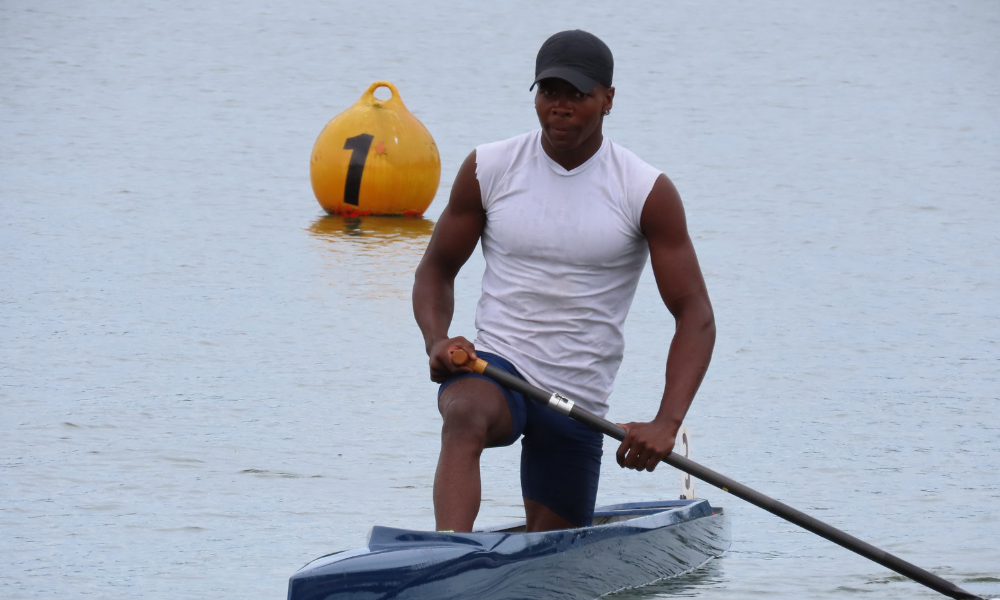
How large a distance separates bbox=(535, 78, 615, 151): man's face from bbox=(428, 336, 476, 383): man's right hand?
644 mm

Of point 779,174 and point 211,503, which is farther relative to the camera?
point 779,174

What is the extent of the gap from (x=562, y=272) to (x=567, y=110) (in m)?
0.48

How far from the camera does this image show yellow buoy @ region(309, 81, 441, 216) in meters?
12.6

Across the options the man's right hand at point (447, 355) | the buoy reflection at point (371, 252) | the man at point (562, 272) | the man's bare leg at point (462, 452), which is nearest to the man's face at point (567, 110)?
the man at point (562, 272)

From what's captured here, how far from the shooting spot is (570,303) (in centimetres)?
459

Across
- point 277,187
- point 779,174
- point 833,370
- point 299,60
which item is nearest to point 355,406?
point 833,370

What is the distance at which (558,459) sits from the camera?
4793mm

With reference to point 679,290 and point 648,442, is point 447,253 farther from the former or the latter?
point 648,442

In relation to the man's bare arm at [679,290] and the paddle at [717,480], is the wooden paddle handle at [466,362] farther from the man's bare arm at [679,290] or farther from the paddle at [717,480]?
the man's bare arm at [679,290]

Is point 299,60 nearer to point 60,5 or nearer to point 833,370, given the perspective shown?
Result: point 60,5

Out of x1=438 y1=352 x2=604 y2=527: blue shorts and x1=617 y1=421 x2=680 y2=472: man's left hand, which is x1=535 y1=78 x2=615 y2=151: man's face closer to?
x1=438 y1=352 x2=604 y2=527: blue shorts

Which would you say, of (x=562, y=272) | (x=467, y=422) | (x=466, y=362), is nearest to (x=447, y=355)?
(x=466, y=362)

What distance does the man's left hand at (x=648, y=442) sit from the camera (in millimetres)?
4316

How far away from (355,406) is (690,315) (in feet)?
11.4
